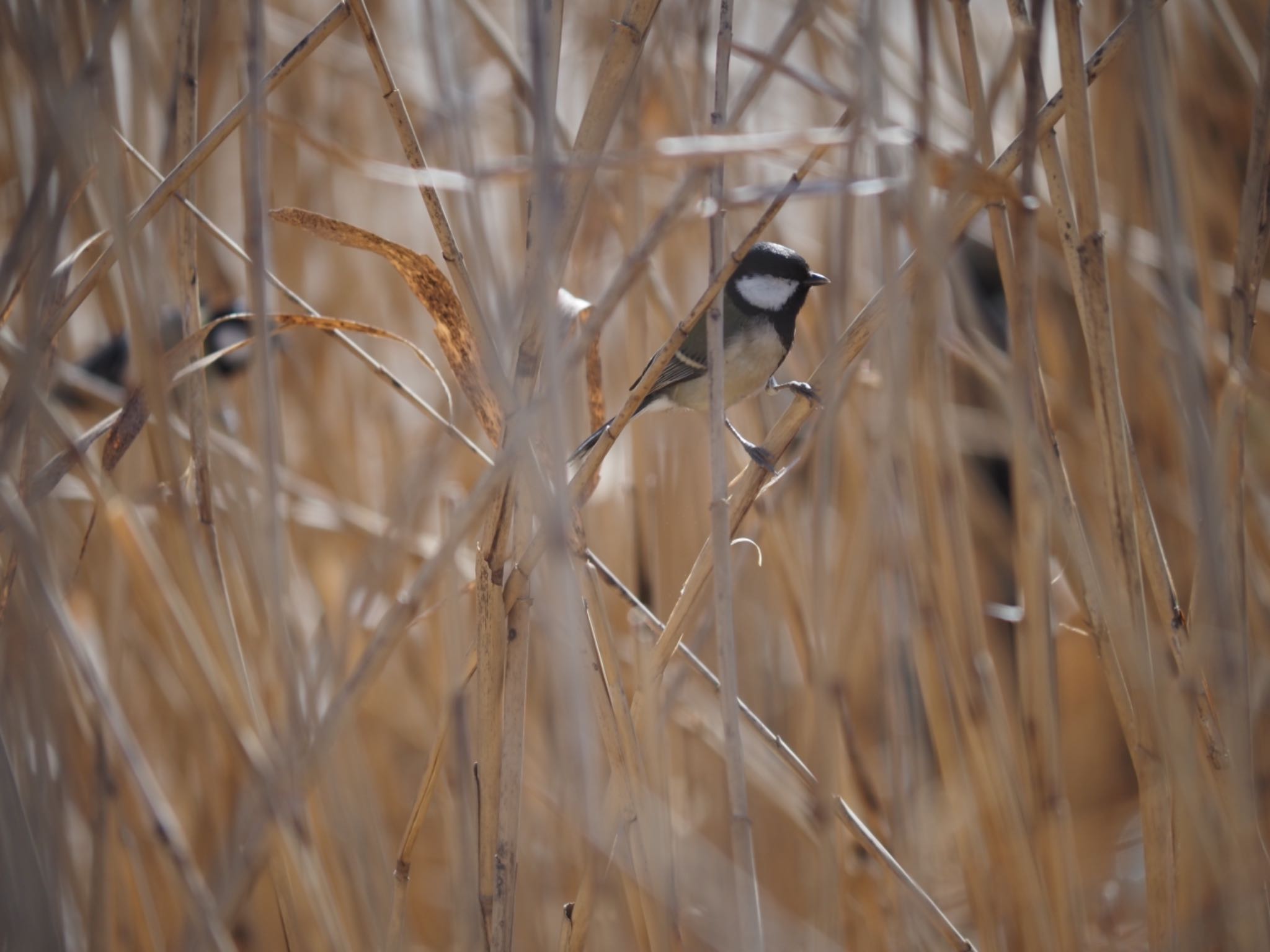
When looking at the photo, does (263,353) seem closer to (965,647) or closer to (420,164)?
(420,164)

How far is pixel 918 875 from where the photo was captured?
821mm

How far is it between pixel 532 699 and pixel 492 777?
677 mm

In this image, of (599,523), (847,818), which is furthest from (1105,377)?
(599,523)

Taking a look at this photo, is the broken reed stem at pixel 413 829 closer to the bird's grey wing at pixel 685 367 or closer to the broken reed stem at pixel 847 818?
the broken reed stem at pixel 847 818

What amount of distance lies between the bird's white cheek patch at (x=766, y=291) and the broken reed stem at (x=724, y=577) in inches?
20.9

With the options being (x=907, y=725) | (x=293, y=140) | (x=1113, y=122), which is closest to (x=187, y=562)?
(x=907, y=725)

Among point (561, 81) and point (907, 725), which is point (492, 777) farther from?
point (561, 81)

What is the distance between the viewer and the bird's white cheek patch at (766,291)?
1243 millimetres

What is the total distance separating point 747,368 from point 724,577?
2.11 ft

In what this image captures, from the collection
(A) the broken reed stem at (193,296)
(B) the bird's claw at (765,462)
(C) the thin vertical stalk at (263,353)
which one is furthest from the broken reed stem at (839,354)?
(A) the broken reed stem at (193,296)

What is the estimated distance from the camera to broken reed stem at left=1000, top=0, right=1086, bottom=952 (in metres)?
0.66

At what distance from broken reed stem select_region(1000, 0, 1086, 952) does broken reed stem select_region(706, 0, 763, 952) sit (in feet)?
0.70

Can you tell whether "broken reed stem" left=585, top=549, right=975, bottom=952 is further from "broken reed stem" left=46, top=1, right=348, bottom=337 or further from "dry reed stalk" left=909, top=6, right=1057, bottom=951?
"broken reed stem" left=46, top=1, right=348, bottom=337

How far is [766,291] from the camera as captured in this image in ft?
4.21
